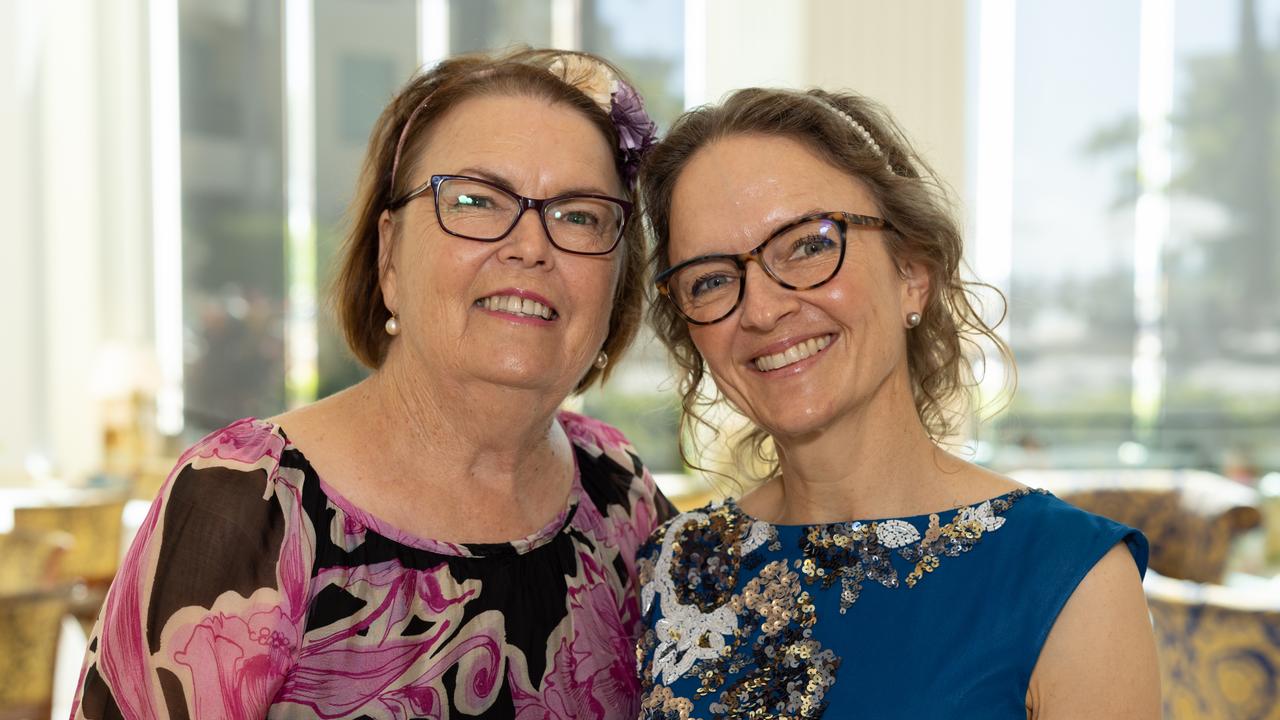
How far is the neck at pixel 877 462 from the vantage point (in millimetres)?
1760

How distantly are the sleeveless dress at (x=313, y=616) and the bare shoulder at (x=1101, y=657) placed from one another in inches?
28.2

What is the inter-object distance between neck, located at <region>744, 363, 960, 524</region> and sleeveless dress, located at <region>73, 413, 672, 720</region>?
0.44 metres

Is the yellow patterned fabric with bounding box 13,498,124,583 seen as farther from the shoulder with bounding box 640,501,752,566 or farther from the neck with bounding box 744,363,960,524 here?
the neck with bounding box 744,363,960,524

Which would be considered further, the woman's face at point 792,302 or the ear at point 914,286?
the ear at point 914,286

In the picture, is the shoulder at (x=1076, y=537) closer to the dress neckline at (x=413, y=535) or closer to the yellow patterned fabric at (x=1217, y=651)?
the dress neckline at (x=413, y=535)

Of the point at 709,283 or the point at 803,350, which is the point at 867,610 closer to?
the point at 803,350

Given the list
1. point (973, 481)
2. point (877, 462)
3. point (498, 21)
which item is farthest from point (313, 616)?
point (498, 21)

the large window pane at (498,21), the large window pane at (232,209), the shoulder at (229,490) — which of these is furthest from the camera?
the large window pane at (232,209)

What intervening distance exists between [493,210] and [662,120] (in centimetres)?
432

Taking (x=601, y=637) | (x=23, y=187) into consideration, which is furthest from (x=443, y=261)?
(x=23, y=187)

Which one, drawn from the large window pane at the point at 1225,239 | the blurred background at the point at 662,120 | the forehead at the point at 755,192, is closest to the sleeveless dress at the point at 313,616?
the forehead at the point at 755,192

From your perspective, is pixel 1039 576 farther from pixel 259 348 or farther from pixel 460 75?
pixel 259 348

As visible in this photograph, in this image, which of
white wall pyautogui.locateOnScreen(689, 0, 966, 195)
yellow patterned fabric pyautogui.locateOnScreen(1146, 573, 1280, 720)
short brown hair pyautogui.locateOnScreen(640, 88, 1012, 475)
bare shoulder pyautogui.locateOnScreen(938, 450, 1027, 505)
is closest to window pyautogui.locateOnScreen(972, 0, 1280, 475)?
white wall pyautogui.locateOnScreen(689, 0, 966, 195)

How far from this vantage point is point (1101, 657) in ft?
4.84
